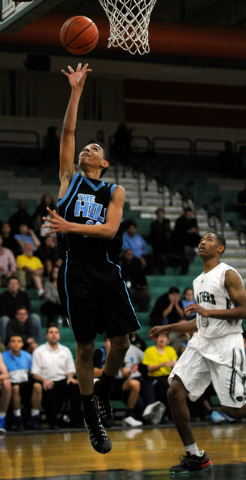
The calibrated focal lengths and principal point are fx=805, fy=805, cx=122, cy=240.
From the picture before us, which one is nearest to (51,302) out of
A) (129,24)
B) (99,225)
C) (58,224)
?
(129,24)

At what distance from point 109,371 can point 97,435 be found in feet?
1.65

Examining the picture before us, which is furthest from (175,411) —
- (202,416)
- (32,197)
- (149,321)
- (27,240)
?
(32,197)

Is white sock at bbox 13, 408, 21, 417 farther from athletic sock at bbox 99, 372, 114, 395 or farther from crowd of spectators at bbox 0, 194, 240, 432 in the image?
athletic sock at bbox 99, 372, 114, 395

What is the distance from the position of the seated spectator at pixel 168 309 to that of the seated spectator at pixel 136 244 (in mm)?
1702

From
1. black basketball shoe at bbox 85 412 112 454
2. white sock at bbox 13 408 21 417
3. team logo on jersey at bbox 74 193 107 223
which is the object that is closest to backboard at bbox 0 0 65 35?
team logo on jersey at bbox 74 193 107 223

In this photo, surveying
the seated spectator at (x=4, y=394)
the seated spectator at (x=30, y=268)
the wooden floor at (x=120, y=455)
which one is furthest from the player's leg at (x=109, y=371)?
the seated spectator at (x=30, y=268)

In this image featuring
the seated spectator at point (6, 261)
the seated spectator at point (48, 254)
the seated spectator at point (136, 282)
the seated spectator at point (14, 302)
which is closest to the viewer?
the seated spectator at point (14, 302)

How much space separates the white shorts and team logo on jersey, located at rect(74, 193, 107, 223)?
1.81 metres

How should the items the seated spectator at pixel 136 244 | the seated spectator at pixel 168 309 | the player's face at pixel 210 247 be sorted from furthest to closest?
the seated spectator at pixel 136 244 < the seated spectator at pixel 168 309 < the player's face at pixel 210 247

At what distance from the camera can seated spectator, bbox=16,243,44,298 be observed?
13.4 metres

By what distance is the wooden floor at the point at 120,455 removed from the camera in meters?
6.55

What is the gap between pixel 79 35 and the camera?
6613 mm

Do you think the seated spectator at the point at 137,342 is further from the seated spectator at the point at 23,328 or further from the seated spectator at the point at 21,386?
the seated spectator at the point at 21,386

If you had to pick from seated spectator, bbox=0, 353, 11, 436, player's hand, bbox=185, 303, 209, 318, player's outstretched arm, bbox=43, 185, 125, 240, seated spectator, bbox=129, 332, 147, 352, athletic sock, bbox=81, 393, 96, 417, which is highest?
player's outstretched arm, bbox=43, 185, 125, 240
